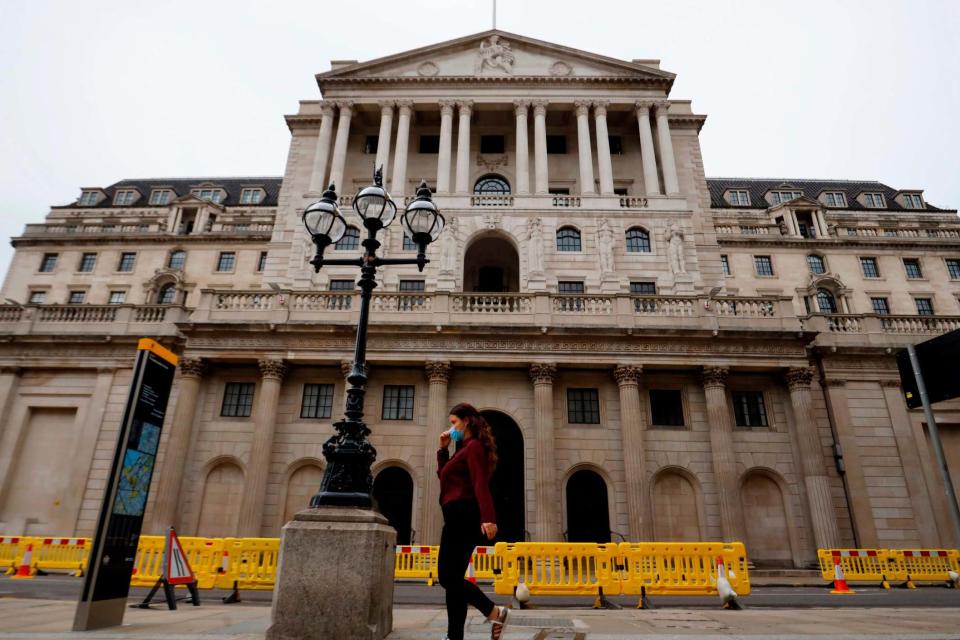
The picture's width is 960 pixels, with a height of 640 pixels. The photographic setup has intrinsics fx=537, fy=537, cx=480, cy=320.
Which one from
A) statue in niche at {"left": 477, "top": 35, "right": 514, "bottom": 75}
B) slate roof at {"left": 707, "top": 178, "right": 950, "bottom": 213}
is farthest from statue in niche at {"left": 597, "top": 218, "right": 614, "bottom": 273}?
slate roof at {"left": 707, "top": 178, "right": 950, "bottom": 213}

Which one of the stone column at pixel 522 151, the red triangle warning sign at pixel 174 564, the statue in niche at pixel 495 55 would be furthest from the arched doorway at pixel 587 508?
the statue in niche at pixel 495 55

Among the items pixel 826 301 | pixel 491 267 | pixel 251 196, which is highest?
pixel 251 196

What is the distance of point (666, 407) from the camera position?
884 inches

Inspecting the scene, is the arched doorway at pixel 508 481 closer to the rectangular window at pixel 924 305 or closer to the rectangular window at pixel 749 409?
the rectangular window at pixel 749 409

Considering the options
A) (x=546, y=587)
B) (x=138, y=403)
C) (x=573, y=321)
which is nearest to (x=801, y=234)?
(x=573, y=321)

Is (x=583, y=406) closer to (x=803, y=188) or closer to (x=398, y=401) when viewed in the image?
(x=398, y=401)

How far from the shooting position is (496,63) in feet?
109

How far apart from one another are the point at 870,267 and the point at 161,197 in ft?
194

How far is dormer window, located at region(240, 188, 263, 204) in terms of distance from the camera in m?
48.4

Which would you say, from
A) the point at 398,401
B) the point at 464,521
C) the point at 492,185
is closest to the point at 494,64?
the point at 492,185

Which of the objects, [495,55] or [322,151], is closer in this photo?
[322,151]

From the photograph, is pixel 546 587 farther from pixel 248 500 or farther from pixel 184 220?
pixel 184 220

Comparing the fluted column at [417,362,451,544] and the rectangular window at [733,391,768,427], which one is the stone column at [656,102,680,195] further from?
the fluted column at [417,362,451,544]

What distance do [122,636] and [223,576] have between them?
332 inches
